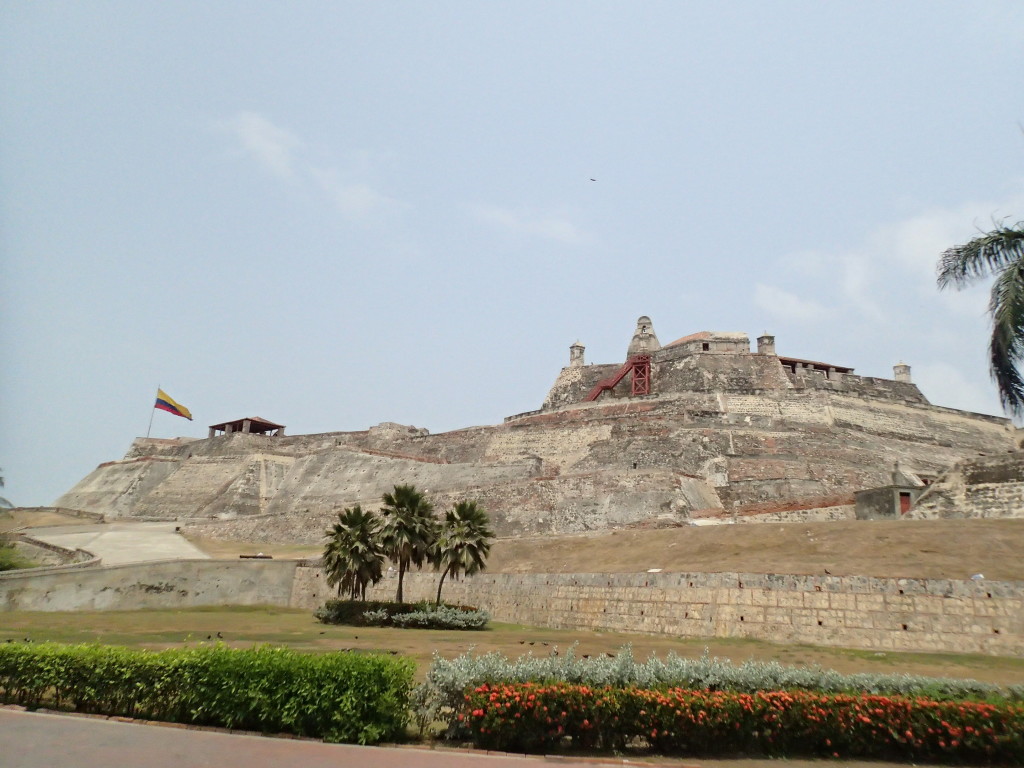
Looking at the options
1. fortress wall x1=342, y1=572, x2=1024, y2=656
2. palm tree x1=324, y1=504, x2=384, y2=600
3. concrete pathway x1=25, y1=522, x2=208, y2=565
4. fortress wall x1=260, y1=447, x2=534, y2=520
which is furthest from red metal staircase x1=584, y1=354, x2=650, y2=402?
palm tree x1=324, y1=504, x2=384, y2=600

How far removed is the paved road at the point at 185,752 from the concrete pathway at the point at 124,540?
1048 inches

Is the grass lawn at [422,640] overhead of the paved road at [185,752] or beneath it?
overhead

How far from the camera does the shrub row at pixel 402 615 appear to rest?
2450 cm

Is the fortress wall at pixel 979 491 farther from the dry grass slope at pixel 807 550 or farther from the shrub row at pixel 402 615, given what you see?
the shrub row at pixel 402 615

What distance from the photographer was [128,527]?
46.9 m

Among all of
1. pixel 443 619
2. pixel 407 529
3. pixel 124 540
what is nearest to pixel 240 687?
pixel 443 619

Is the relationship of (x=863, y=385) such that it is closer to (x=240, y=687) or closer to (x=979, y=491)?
(x=979, y=491)

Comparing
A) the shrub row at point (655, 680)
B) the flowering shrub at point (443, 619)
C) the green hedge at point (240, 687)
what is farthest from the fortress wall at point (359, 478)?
the shrub row at point (655, 680)

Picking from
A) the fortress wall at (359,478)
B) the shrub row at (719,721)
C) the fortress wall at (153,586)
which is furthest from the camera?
the fortress wall at (359,478)

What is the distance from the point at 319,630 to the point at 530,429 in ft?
Result: 94.8

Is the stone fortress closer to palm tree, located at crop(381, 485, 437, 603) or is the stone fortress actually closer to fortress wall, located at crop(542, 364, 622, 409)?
fortress wall, located at crop(542, 364, 622, 409)

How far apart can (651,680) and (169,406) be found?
66094 mm

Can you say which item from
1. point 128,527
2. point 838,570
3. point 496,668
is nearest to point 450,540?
point 838,570

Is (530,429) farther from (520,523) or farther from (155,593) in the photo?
(155,593)
